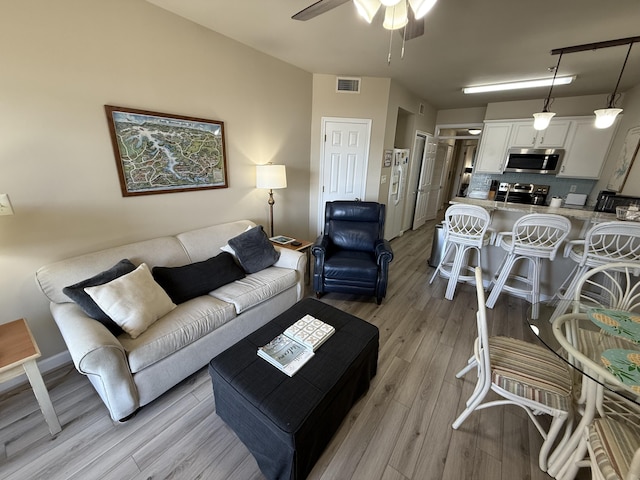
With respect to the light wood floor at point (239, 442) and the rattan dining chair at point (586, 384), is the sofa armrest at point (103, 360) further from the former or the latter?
the rattan dining chair at point (586, 384)

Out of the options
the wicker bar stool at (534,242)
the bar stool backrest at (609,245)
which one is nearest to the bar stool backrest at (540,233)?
the wicker bar stool at (534,242)

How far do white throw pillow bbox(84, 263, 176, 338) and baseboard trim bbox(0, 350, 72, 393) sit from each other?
0.86m

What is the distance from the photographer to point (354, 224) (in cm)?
321

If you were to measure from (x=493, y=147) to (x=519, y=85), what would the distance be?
1345 millimetres

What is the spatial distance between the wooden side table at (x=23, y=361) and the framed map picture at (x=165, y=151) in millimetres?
1108

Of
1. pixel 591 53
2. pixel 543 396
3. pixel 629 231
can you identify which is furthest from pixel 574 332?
pixel 591 53

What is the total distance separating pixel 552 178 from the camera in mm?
4469

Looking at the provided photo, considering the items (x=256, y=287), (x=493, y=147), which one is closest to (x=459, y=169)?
(x=493, y=147)

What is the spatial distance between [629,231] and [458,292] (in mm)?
1566

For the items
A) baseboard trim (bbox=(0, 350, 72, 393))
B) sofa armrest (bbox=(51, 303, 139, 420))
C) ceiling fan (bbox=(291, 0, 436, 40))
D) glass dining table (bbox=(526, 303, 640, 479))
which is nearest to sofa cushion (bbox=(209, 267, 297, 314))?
sofa armrest (bbox=(51, 303, 139, 420))

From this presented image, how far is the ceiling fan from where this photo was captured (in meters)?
1.16

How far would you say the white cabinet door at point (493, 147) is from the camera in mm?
4543

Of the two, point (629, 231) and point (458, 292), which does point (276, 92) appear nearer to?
point (458, 292)

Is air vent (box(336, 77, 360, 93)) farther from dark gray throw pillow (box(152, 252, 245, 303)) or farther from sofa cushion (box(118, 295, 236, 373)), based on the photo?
sofa cushion (box(118, 295, 236, 373))
